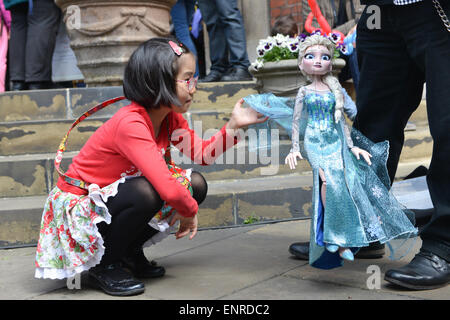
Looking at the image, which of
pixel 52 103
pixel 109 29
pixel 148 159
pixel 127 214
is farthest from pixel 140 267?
pixel 109 29

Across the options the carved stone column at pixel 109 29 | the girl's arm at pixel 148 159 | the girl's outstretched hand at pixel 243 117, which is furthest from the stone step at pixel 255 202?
the carved stone column at pixel 109 29

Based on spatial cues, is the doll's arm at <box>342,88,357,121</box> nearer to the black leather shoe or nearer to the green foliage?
the black leather shoe

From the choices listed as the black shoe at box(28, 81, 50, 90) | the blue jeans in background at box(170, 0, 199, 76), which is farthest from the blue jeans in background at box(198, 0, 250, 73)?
the black shoe at box(28, 81, 50, 90)

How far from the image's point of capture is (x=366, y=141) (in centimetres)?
227

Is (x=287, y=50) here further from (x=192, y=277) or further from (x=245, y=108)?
(x=192, y=277)

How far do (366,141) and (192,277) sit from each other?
0.94 metres

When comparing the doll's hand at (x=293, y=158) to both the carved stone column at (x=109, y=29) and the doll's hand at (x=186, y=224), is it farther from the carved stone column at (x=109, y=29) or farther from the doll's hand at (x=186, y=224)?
the carved stone column at (x=109, y=29)

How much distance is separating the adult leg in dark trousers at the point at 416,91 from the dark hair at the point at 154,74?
83cm

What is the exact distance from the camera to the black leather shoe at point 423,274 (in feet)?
6.59

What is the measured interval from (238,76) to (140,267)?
289cm

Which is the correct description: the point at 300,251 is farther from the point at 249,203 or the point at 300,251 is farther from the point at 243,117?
the point at 249,203

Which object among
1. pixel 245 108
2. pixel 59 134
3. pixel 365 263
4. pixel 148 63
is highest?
pixel 148 63

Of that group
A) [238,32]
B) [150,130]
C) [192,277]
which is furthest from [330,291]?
[238,32]

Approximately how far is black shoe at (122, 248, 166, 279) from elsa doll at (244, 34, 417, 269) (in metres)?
0.68
